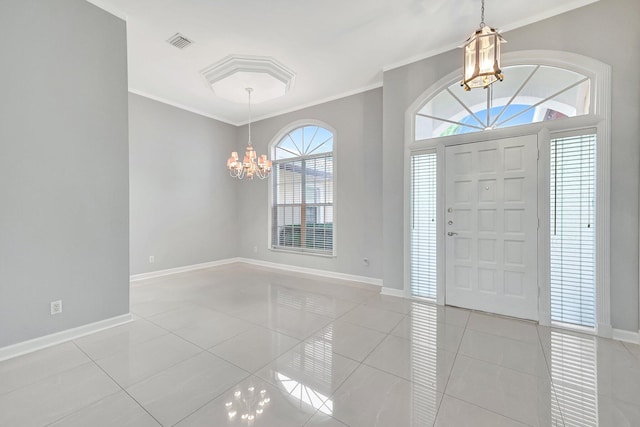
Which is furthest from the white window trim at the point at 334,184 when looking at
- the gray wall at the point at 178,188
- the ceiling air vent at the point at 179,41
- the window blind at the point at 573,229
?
the window blind at the point at 573,229

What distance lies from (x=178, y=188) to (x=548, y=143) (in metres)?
5.87

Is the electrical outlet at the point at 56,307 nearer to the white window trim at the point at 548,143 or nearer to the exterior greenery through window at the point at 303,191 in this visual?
the exterior greenery through window at the point at 303,191

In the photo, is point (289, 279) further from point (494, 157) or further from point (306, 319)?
point (494, 157)

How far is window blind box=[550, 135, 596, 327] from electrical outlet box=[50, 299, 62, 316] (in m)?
4.98

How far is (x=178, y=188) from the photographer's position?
5215 millimetres

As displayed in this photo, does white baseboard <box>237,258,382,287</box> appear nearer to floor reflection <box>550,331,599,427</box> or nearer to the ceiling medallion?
floor reflection <box>550,331,599,427</box>

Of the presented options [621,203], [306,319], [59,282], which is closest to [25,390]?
[59,282]

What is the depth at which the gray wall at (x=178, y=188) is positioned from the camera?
4.64 m

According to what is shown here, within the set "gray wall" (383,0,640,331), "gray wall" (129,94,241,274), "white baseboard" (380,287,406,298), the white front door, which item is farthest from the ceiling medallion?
"white baseboard" (380,287,406,298)

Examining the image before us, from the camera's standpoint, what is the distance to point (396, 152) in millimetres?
3785

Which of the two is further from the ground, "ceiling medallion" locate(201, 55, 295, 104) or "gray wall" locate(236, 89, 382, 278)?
"ceiling medallion" locate(201, 55, 295, 104)

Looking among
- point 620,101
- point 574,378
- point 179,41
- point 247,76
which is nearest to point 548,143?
point 620,101

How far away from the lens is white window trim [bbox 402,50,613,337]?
100 inches

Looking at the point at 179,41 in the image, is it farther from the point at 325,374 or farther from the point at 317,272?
the point at 317,272
